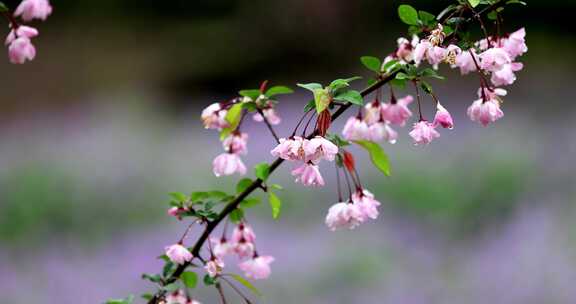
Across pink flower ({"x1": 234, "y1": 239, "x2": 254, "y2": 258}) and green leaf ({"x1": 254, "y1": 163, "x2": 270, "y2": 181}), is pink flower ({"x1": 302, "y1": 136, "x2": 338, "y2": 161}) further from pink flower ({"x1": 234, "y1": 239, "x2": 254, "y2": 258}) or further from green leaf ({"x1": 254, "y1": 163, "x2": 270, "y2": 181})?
pink flower ({"x1": 234, "y1": 239, "x2": 254, "y2": 258})

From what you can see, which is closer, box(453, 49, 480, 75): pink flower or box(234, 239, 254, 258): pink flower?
box(453, 49, 480, 75): pink flower

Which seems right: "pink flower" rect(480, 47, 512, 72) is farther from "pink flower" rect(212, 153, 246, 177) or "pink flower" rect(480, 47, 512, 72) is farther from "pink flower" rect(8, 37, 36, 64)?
"pink flower" rect(8, 37, 36, 64)

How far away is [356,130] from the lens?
2.88ft

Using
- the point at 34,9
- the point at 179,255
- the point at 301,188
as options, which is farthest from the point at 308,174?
the point at 301,188

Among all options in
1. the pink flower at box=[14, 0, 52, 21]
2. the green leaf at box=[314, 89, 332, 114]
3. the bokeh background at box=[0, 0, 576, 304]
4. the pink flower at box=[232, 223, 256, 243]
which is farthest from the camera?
the bokeh background at box=[0, 0, 576, 304]

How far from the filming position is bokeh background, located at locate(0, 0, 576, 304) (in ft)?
6.89

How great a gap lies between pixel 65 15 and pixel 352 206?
5.70 metres

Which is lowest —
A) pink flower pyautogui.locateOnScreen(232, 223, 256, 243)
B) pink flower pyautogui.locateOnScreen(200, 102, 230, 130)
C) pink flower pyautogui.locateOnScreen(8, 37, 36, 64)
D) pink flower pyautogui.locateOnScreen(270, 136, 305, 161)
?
pink flower pyautogui.locateOnScreen(270, 136, 305, 161)

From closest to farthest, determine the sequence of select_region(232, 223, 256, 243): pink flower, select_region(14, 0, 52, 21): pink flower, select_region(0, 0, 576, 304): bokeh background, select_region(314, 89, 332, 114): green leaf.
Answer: select_region(314, 89, 332, 114): green leaf < select_region(14, 0, 52, 21): pink flower < select_region(232, 223, 256, 243): pink flower < select_region(0, 0, 576, 304): bokeh background

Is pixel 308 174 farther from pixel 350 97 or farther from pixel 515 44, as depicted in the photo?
pixel 515 44

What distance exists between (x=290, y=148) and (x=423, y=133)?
140mm

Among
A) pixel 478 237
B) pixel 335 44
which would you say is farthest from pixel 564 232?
pixel 335 44

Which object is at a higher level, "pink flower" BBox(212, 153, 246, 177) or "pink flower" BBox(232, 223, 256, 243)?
"pink flower" BBox(212, 153, 246, 177)

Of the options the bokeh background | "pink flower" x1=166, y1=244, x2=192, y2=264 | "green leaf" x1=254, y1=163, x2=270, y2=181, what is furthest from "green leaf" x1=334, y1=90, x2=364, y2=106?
the bokeh background
